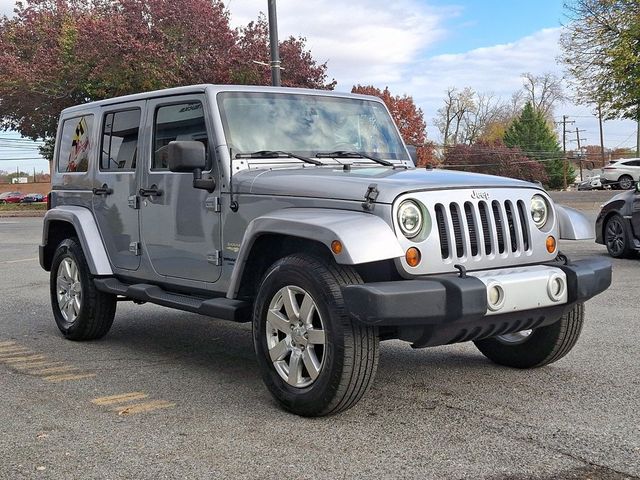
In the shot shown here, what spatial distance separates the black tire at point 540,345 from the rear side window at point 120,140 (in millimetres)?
3036

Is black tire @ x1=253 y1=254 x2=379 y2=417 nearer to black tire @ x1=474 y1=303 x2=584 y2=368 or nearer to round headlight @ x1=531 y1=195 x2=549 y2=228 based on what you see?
round headlight @ x1=531 y1=195 x2=549 y2=228

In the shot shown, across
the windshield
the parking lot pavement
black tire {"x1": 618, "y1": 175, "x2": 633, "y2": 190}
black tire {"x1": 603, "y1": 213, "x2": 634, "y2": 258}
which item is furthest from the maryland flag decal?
black tire {"x1": 618, "y1": 175, "x2": 633, "y2": 190}

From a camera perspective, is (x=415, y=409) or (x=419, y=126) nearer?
(x=415, y=409)

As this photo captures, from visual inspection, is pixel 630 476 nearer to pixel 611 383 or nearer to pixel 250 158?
pixel 611 383

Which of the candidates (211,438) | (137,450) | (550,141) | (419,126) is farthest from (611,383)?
(550,141)

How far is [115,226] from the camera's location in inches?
247

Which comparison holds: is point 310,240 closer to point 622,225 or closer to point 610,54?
point 622,225

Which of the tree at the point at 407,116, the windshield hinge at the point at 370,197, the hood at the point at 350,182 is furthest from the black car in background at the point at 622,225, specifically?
the tree at the point at 407,116

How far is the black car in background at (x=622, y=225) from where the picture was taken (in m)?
11.8

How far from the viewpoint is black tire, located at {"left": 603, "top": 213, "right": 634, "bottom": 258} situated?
12019mm

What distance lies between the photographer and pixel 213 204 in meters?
5.17

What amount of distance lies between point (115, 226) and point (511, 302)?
134 inches

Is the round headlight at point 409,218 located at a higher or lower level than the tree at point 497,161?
lower

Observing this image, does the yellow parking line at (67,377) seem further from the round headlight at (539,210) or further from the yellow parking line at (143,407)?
the round headlight at (539,210)
